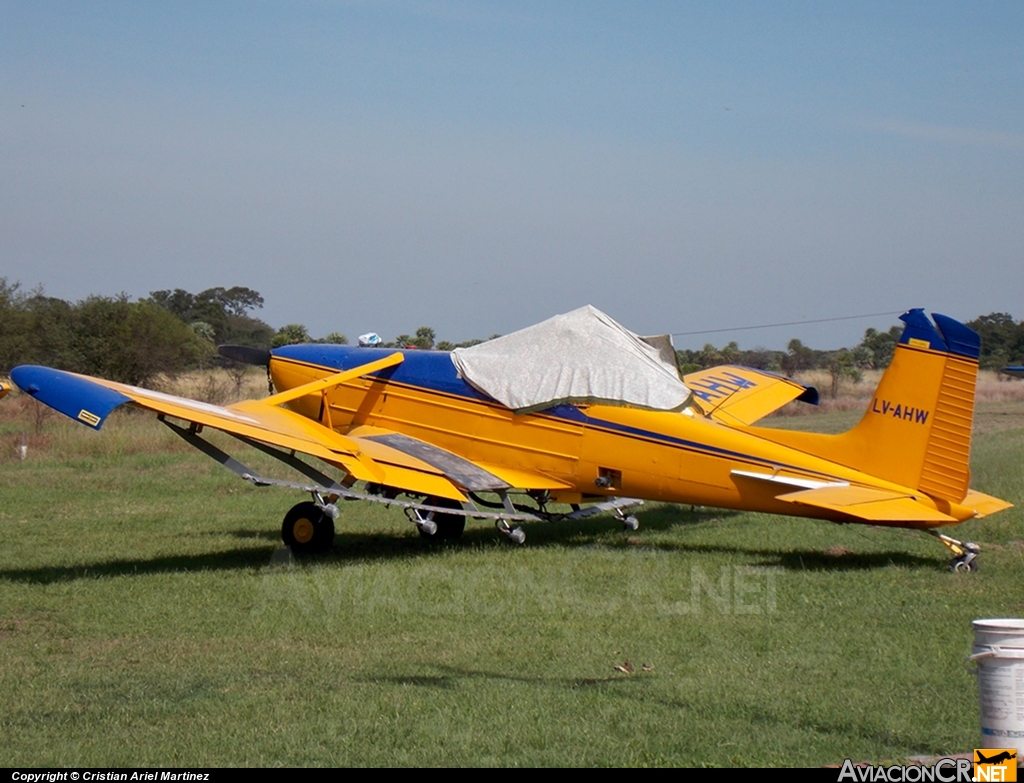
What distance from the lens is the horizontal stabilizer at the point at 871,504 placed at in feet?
29.1

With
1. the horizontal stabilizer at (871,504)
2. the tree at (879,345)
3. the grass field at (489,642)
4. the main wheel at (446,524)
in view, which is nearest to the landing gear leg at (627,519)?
the grass field at (489,642)

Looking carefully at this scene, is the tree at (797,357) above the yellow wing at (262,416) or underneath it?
above

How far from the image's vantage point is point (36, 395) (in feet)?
29.8

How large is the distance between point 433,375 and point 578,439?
1877 mm

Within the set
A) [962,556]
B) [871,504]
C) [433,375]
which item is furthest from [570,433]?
[962,556]

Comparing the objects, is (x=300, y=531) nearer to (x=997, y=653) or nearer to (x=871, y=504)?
(x=871, y=504)

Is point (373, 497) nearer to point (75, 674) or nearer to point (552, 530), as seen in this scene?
point (552, 530)

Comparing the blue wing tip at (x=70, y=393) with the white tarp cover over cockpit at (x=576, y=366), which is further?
the white tarp cover over cockpit at (x=576, y=366)

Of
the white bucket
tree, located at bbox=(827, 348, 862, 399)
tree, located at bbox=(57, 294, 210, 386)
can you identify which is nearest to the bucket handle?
the white bucket

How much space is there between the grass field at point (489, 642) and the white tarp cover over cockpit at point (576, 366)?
5.13ft

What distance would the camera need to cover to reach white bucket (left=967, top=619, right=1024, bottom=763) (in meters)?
4.25

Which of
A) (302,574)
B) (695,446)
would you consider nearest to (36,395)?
(302,574)

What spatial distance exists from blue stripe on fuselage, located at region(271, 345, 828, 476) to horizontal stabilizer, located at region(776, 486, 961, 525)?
502 millimetres

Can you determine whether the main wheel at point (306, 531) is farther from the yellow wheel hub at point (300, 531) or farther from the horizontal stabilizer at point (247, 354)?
the horizontal stabilizer at point (247, 354)
